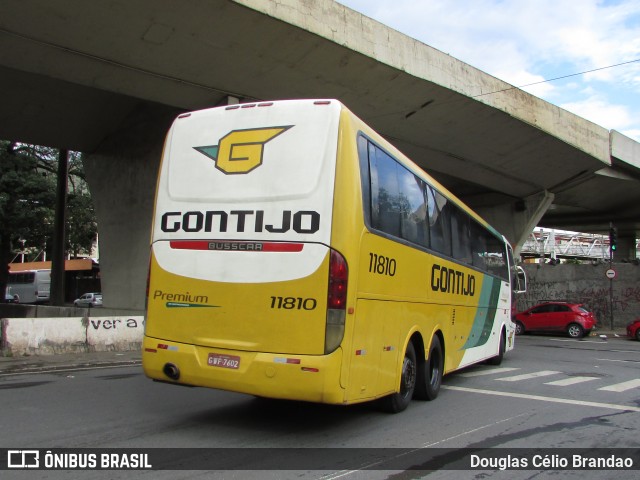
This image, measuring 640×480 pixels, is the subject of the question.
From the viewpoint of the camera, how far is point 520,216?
32656mm

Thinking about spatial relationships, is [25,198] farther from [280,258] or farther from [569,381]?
[569,381]

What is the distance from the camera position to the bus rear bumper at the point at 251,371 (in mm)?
5238

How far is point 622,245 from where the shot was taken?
48.3m

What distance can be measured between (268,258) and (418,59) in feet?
45.5

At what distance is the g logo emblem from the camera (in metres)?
5.88

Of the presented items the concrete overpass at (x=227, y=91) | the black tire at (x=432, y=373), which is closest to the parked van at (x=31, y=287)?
the concrete overpass at (x=227, y=91)

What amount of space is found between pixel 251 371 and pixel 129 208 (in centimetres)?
1758

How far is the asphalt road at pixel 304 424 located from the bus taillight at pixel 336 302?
3.69 ft

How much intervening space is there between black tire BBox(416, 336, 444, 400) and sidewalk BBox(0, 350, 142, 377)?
7355 mm

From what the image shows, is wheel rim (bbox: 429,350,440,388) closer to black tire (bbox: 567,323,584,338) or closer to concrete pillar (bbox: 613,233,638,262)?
black tire (bbox: 567,323,584,338)

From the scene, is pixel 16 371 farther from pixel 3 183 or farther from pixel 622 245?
pixel 622 245

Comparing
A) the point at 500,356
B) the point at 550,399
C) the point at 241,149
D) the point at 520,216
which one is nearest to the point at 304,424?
the point at 241,149

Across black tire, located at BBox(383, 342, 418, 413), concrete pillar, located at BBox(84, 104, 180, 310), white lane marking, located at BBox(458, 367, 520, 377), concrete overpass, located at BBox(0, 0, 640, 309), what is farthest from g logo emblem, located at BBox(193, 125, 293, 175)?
concrete pillar, located at BBox(84, 104, 180, 310)

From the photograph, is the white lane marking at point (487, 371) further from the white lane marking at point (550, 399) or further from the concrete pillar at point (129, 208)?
the concrete pillar at point (129, 208)
